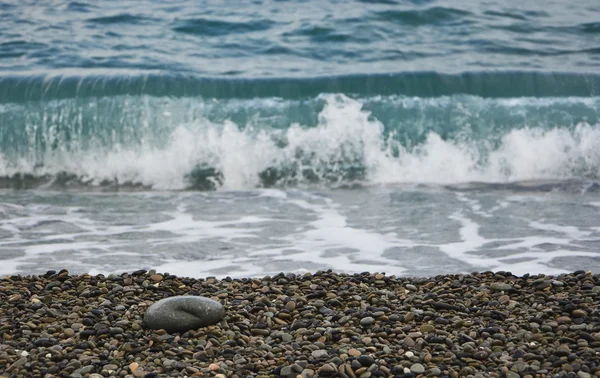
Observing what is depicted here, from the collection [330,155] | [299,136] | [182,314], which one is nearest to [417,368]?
[182,314]

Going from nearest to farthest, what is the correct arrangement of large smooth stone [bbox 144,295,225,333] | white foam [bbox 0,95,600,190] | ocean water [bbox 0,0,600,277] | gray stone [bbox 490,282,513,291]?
large smooth stone [bbox 144,295,225,333] → gray stone [bbox 490,282,513,291] → ocean water [bbox 0,0,600,277] → white foam [bbox 0,95,600,190]

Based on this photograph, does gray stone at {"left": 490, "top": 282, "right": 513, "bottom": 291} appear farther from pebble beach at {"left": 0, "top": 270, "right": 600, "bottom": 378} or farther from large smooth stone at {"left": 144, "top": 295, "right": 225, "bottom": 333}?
large smooth stone at {"left": 144, "top": 295, "right": 225, "bottom": 333}

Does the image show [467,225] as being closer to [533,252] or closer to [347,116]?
[533,252]

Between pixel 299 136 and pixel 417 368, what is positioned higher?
pixel 299 136

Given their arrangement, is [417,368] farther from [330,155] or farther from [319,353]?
[330,155]

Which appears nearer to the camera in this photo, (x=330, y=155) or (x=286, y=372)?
(x=286, y=372)

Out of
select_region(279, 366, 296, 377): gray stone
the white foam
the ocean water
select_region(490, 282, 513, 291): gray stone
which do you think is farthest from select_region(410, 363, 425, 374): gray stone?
the white foam

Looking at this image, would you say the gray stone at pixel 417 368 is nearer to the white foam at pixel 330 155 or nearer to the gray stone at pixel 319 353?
the gray stone at pixel 319 353

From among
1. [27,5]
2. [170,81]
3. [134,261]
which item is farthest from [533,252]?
[27,5]

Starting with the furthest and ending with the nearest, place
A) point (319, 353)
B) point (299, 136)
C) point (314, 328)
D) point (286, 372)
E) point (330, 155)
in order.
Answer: point (299, 136) < point (330, 155) < point (314, 328) < point (319, 353) < point (286, 372)

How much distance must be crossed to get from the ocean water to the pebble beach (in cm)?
73

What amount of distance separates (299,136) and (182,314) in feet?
18.7

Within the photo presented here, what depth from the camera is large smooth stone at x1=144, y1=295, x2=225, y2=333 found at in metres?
3.95

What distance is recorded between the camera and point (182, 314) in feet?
13.1
